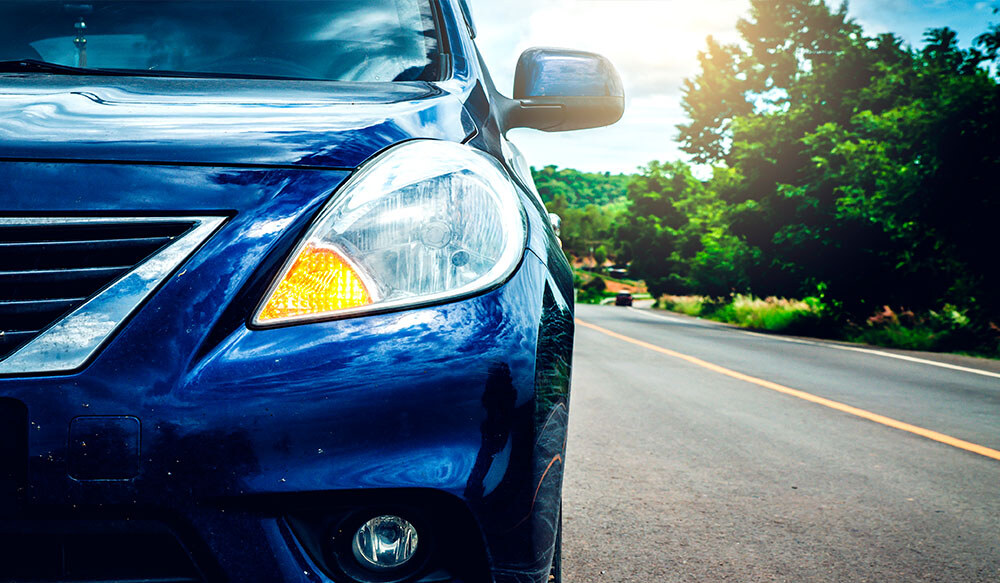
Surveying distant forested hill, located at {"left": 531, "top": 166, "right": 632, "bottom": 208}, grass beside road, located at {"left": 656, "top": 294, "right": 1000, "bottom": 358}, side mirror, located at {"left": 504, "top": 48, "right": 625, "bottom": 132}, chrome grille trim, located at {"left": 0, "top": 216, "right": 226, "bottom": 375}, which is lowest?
grass beside road, located at {"left": 656, "top": 294, "right": 1000, "bottom": 358}

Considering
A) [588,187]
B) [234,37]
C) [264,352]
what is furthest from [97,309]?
[588,187]

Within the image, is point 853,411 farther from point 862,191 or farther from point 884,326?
point 862,191

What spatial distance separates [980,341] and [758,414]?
9.32m

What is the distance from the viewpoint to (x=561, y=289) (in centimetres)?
160

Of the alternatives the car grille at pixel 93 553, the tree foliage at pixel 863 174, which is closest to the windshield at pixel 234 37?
the car grille at pixel 93 553

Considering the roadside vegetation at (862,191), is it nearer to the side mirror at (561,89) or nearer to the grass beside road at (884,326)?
the grass beside road at (884,326)

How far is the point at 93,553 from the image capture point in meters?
1.09

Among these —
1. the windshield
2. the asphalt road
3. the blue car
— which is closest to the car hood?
the blue car

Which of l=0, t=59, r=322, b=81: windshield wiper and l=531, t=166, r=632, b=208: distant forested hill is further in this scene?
l=531, t=166, r=632, b=208: distant forested hill

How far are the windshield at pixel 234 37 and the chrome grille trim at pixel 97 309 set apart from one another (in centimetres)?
90

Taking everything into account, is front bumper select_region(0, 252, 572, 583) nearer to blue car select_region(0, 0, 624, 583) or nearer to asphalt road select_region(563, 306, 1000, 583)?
blue car select_region(0, 0, 624, 583)

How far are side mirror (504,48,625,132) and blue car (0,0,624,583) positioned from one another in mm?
947

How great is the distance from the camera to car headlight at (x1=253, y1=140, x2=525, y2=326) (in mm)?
1188

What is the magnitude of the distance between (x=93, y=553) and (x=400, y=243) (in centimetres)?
61
